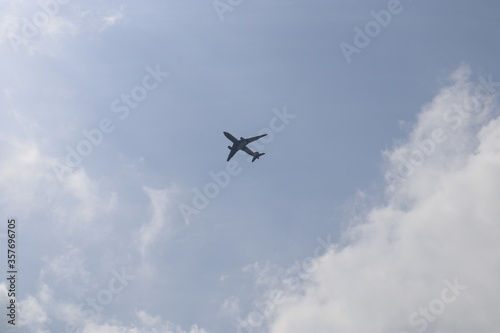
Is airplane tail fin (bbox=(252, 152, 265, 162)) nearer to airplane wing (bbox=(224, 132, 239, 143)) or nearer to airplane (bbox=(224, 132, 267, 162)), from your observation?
airplane (bbox=(224, 132, 267, 162))

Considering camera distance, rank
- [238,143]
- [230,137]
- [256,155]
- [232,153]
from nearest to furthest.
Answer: [230,137] → [238,143] → [232,153] → [256,155]

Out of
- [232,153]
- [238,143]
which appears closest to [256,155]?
[232,153]

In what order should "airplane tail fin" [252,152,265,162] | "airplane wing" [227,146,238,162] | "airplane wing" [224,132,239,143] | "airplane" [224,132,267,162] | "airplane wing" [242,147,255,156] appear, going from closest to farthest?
"airplane wing" [224,132,239,143], "airplane" [224,132,267,162], "airplane wing" [227,146,238,162], "airplane wing" [242,147,255,156], "airplane tail fin" [252,152,265,162]

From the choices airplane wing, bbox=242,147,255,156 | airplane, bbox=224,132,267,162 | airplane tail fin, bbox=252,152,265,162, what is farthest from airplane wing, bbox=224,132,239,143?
airplane tail fin, bbox=252,152,265,162

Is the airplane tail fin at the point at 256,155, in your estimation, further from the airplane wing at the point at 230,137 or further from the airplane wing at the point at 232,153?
the airplane wing at the point at 230,137

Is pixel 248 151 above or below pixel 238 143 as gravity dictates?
above

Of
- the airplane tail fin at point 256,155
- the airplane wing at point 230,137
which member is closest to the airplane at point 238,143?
the airplane wing at point 230,137

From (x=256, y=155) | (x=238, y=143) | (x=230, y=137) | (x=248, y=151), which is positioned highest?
(x=256, y=155)

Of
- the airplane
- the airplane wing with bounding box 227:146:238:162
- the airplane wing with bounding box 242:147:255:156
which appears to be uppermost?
the airplane wing with bounding box 242:147:255:156

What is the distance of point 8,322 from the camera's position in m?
95.5

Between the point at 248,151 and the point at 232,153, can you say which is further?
the point at 248,151

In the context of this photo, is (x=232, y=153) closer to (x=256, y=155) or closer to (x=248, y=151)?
(x=248, y=151)

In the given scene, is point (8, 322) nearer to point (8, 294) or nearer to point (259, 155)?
point (8, 294)

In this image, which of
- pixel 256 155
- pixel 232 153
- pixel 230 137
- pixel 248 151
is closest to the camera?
pixel 230 137
